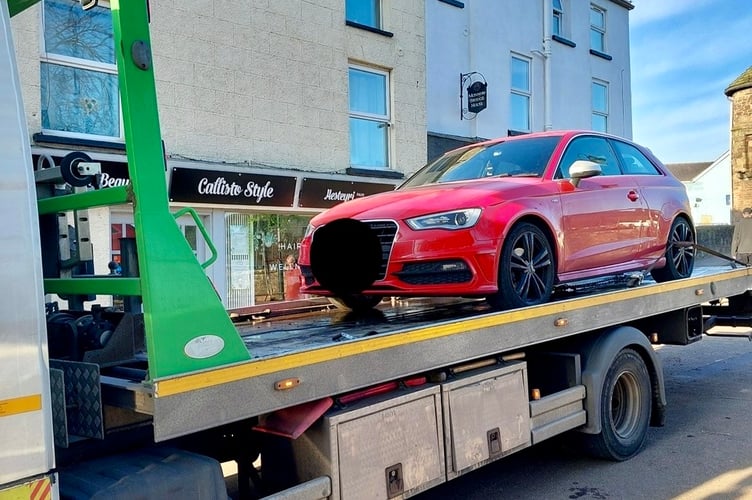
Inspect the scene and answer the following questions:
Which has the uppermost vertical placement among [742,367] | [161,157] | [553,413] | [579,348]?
[161,157]

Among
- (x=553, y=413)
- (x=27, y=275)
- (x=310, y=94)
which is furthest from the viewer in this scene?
(x=310, y=94)

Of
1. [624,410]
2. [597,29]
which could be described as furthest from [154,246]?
[597,29]

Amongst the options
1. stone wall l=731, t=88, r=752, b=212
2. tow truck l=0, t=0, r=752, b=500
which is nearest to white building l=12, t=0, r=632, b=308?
tow truck l=0, t=0, r=752, b=500

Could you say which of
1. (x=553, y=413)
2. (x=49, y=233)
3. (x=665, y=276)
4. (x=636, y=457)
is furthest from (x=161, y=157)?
(x=665, y=276)

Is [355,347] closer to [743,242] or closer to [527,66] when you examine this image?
[743,242]

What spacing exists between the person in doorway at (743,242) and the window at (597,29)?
11396mm

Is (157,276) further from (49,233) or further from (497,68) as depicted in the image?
(497,68)

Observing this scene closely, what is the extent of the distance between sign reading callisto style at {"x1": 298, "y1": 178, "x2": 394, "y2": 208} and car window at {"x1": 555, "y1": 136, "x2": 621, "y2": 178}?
5.85 m

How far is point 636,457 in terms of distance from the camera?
5.74 meters

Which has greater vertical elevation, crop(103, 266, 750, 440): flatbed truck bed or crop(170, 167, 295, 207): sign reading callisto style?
crop(170, 167, 295, 207): sign reading callisto style

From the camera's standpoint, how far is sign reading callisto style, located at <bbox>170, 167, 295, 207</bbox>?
986 centimetres

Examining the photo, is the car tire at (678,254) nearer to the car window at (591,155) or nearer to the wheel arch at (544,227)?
the car window at (591,155)

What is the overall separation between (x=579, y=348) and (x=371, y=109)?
323 inches

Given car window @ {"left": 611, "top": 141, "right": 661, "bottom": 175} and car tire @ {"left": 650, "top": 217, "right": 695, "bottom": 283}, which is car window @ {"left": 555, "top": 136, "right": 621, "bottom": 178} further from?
car tire @ {"left": 650, "top": 217, "right": 695, "bottom": 283}
